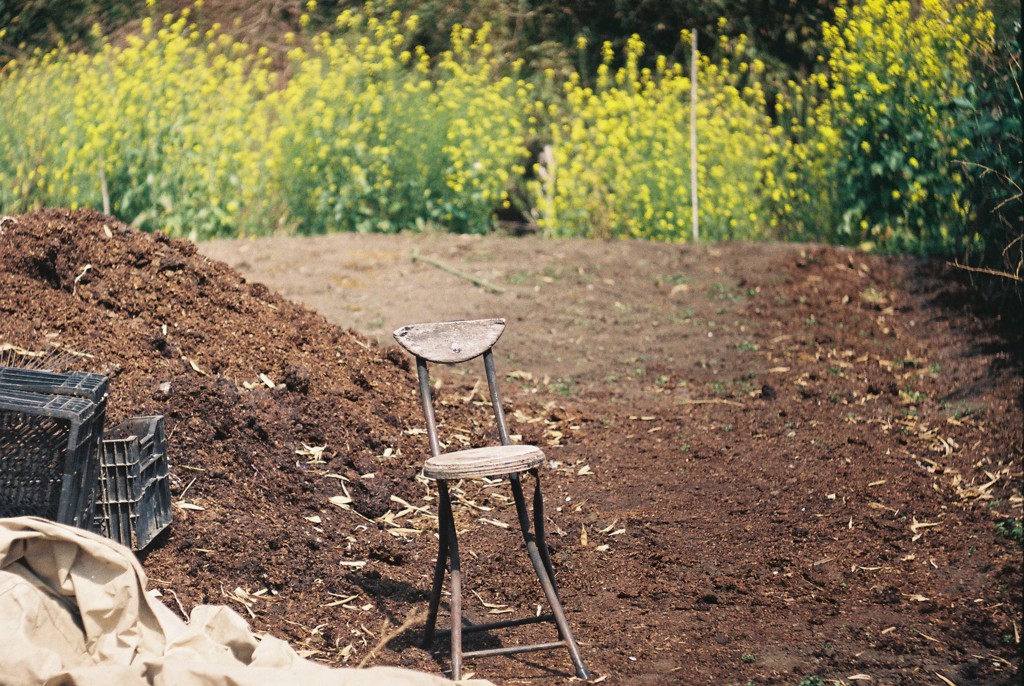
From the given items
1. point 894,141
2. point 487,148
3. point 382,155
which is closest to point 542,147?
point 487,148

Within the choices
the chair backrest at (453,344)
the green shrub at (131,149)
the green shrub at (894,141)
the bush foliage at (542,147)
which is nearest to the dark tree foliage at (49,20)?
the bush foliage at (542,147)

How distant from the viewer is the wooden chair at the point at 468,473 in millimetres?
3346

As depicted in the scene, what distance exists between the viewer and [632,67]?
1162cm

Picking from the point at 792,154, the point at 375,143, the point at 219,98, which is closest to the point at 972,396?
the point at 792,154

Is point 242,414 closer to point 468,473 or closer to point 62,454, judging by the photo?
point 62,454

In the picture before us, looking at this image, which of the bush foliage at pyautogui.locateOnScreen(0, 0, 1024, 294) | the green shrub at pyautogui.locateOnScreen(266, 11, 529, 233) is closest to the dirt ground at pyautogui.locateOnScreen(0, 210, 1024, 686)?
the bush foliage at pyautogui.locateOnScreen(0, 0, 1024, 294)

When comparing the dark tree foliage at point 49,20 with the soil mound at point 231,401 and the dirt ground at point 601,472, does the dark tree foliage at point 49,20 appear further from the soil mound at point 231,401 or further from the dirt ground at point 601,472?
the soil mound at point 231,401

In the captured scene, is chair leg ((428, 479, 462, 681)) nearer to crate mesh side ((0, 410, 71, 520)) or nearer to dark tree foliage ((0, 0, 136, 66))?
crate mesh side ((0, 410, 71, 520))

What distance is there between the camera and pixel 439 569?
3.67 metres

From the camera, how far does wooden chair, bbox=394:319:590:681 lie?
11.0ft

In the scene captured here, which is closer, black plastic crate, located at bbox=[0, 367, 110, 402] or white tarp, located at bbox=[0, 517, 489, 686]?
white tarp, located at bbox=[0, 517, 489, 686]

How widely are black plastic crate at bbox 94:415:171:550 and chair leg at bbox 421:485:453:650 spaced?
101 cm

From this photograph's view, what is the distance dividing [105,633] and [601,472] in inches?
112

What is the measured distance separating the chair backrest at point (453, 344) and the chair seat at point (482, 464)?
11.8 inches
